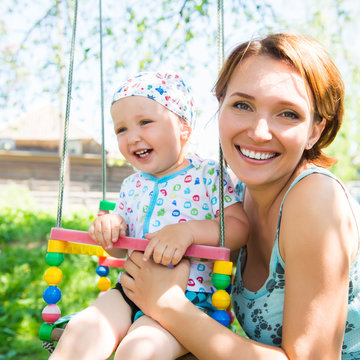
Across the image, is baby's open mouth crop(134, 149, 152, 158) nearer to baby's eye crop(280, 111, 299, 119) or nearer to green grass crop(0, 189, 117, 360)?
baby's eye crop(280, 111, 299, 119)

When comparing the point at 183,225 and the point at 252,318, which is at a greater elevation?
the point at 183,225

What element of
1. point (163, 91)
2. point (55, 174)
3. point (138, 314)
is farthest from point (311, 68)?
point (55, 174)

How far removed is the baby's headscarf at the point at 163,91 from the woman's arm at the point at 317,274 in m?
0.87

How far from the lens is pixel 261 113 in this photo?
64.9 inches

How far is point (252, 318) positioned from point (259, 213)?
0.47 meters

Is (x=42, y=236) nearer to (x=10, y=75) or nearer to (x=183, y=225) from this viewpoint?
(x=10, y=75)

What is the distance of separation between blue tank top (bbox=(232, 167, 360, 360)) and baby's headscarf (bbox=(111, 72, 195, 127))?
0.77 meters

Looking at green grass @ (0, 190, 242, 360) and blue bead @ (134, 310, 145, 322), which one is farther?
green grass @ (0, 190, 242, 360)

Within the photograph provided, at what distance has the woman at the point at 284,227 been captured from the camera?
1.45 m

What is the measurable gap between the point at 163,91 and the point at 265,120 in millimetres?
659

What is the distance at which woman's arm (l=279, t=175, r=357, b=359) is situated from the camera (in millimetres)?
1440

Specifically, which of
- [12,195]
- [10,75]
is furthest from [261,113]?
[12,195]

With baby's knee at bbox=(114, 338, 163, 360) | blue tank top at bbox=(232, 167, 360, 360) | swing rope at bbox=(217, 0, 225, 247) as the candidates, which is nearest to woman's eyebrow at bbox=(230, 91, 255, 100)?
swing rope at bbox=(217, 0, 225, 247)

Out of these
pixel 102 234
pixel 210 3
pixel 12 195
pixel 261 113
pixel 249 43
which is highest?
pixel 210 3
